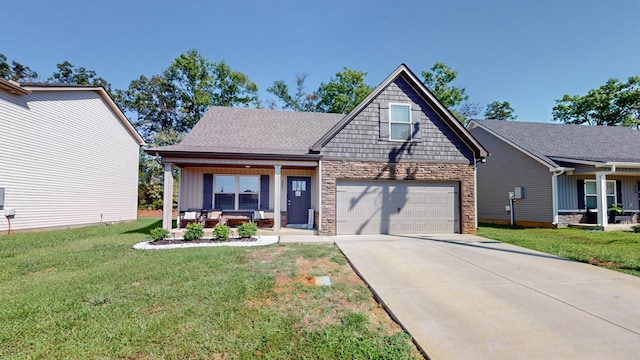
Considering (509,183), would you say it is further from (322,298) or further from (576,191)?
(322,298)

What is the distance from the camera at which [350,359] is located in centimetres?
246

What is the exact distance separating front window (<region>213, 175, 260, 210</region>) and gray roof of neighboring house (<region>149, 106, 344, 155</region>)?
59.8 inches

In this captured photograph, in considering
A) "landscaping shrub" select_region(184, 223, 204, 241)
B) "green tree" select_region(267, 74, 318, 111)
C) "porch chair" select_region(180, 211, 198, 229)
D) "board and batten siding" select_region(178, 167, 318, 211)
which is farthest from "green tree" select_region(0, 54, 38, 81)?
"landscaping shrub" select_region(184, 223, 204, 241)

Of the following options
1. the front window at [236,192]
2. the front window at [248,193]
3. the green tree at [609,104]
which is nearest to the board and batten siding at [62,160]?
the front window at [236,192]

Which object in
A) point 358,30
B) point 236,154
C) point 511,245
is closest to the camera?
point 511,245

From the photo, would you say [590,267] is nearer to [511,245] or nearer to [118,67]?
[511,245]

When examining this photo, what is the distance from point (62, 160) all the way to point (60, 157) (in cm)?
14

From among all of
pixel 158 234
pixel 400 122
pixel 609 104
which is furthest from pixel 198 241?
pixel 609 104

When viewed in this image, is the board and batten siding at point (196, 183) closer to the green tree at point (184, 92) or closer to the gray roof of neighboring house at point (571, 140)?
the gray roof of neighboring house at point (571, 140)

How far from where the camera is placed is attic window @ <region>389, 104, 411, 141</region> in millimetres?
9859

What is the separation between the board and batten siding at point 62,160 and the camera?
9.74 m

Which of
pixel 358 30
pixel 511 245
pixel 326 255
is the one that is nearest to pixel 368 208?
pixel 326 255

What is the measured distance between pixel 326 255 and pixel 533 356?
425 cm

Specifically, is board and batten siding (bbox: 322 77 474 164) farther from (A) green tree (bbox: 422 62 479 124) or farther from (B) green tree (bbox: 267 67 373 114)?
(A) green tree (bbox: 422 62 479 124)
